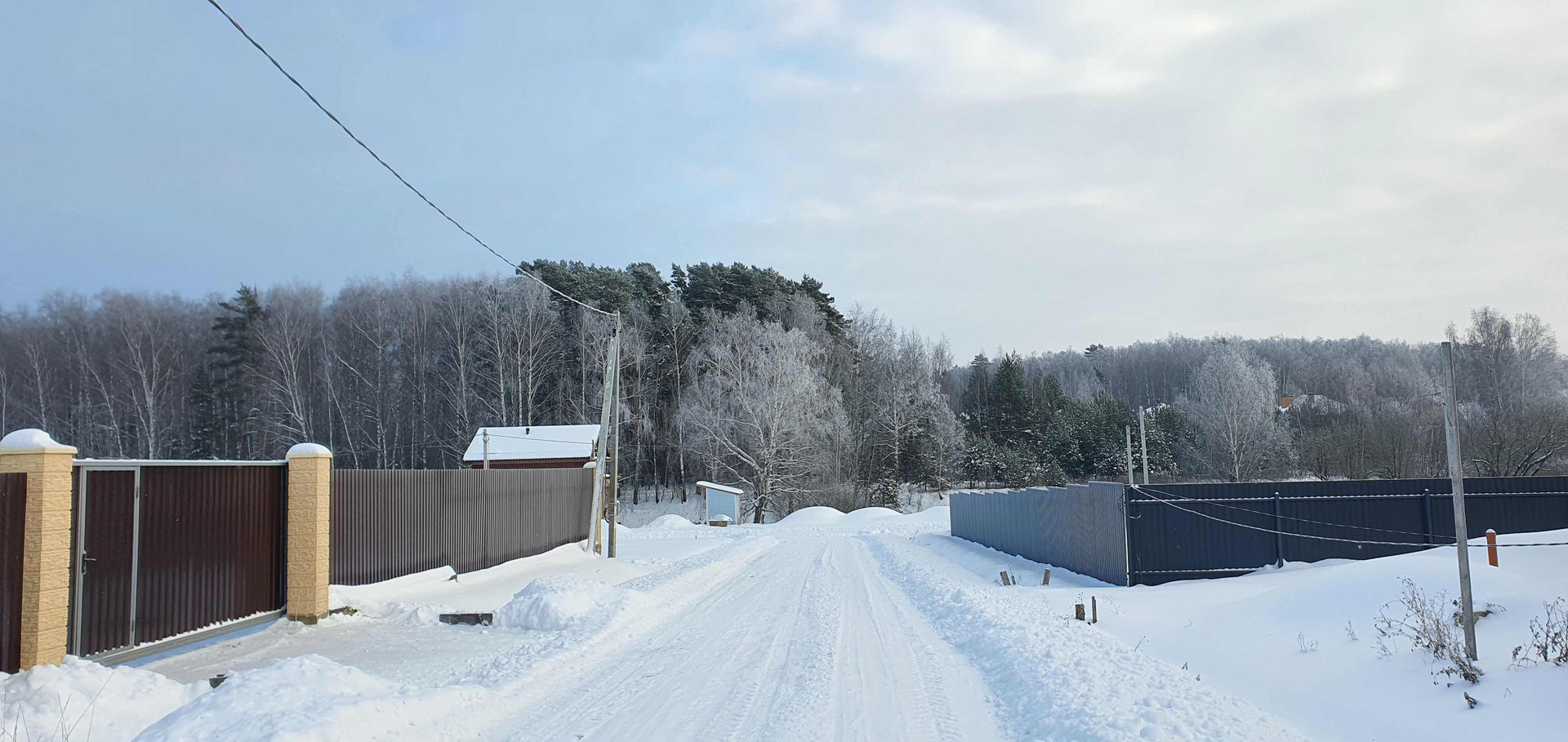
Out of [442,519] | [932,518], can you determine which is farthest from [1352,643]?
[932,518]

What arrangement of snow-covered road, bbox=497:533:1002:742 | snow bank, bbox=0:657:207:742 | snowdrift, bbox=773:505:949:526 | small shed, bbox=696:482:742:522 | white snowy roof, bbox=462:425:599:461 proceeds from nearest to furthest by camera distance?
snow bank, bbox=0:657:207:742 → snow-covered road, bbox=497:533:1002:742 → snowdrift, bbox=773:505:949:526 → white snowy roof, bbox=462:425:599:461 → small shed, bbox=696:482:742:522

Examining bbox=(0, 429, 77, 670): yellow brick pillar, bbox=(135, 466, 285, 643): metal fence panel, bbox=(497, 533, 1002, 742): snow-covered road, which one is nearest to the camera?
bbox=(497, 533, 1002, 742): snow-covered road

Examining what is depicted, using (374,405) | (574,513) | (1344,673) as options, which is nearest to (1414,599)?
(1344,673)

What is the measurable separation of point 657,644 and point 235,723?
5.05 metres

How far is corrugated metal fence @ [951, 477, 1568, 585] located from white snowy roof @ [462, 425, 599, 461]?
30.3 m

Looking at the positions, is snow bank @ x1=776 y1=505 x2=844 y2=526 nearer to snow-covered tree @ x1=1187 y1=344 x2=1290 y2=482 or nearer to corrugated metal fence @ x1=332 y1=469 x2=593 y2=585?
corrugated metal fence @ x1=332 y1=469 x2=593 y2=585

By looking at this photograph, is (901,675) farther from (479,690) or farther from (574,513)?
(574,513)

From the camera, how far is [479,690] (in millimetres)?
7426

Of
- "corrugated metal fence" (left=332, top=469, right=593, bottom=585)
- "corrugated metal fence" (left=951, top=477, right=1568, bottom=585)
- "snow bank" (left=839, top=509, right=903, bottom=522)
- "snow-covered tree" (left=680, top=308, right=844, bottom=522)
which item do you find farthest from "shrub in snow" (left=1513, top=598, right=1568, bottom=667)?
"snow-covered tree" (left=680, top=308, right=844, bottom=522)

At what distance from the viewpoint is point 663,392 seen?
59750 mm

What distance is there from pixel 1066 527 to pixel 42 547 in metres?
16.3

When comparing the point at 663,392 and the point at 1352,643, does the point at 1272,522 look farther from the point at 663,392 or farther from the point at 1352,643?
the point at 663,392

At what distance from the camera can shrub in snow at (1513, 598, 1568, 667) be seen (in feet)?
21.5

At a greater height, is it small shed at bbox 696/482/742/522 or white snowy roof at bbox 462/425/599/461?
white snowy roof at bbox 462/425/599/461
